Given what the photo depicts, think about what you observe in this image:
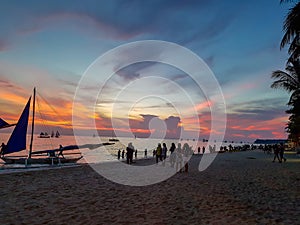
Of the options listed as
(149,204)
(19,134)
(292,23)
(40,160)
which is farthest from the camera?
(40,160)

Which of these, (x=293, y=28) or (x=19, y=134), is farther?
(x=19, y=134)

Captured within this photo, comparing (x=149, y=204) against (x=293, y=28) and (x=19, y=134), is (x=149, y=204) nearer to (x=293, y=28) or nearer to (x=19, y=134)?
(x=293, y=28)

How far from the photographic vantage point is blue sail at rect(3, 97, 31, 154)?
24.3 meters

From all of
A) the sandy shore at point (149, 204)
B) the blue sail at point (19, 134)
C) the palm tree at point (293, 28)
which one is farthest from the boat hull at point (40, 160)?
the palm tree at point (293, 28)

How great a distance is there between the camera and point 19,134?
24.5 metres

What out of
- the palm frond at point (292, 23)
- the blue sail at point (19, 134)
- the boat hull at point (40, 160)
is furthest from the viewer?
the boat hull at point (40, 160)

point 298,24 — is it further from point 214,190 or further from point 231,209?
point 231,209

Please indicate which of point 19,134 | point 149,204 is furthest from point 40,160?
point 149,204

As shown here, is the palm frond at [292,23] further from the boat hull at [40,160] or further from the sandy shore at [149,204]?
the boat hull at [40,160]

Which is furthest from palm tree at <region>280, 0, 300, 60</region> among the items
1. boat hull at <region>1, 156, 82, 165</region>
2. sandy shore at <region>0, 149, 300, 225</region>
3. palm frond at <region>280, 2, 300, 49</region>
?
boat hull at <region>1, 156, 82, 165</region>

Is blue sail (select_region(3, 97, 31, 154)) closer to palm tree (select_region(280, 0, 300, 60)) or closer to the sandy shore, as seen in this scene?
the sandy shore

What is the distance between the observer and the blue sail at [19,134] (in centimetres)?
2434

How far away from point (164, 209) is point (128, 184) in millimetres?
5225

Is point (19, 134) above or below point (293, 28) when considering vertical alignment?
below
